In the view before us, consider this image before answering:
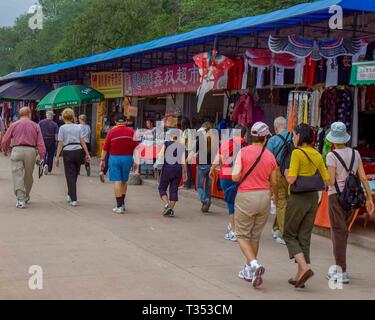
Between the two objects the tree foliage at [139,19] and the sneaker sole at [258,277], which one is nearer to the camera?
the sneaker sole at [258,277]

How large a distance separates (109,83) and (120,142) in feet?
35.7

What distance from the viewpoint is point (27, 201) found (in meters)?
11.0

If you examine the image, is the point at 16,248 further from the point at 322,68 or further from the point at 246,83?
the point at 246,83

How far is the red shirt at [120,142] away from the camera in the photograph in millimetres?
10281

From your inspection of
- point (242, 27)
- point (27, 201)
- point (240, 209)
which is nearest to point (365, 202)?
point (240, 209)

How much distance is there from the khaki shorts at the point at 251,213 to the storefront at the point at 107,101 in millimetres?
14008

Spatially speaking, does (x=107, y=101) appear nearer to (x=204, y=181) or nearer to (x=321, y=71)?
(x=204, y=181)

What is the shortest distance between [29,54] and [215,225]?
5320 cm

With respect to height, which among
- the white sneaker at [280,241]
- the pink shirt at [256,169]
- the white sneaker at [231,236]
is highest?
the pink shirt at [256,169]

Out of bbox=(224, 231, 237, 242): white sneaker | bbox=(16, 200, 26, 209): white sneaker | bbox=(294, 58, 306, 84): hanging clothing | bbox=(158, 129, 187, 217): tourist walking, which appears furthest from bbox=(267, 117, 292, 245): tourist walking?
bbox=(16, 200, 26, 209): white sneaker

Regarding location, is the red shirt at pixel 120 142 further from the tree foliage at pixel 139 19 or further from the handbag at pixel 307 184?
the tree foliage at pixel 139 19

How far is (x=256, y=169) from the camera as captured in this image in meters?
6.29

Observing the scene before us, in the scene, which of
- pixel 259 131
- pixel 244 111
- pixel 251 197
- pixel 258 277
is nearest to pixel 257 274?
pixel 258 277

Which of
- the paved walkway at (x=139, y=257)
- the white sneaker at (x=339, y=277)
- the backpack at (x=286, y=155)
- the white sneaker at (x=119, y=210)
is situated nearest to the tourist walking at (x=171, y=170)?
the paved walkway at (x=139, y=257)
